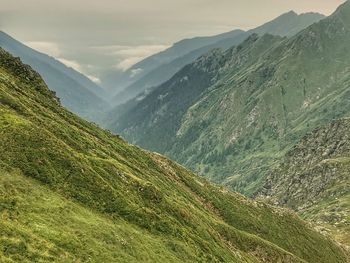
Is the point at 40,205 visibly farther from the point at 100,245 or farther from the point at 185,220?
the point at 185,220

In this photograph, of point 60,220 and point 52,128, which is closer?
point 60,220

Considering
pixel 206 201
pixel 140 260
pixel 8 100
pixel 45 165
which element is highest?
pixel 8 100

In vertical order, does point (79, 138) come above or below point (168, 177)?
above

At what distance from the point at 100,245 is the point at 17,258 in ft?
51.8

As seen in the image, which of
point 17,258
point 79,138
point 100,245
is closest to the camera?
point 17,258

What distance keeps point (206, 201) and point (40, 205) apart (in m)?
82.0

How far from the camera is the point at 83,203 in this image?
7756cm

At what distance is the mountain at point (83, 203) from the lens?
6188 cm

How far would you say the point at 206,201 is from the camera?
144 meters

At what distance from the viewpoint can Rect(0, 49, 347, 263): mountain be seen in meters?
61.9

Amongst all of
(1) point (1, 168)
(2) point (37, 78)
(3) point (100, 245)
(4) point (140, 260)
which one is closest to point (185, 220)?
(4) point (140, 260)

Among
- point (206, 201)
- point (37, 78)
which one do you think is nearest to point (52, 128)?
point (37, 78)

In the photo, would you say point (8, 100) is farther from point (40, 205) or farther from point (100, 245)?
point (100, 245)

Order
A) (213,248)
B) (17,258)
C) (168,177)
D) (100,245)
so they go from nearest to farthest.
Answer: (17,258) → (100,245) → (213,248) → (168,177)
